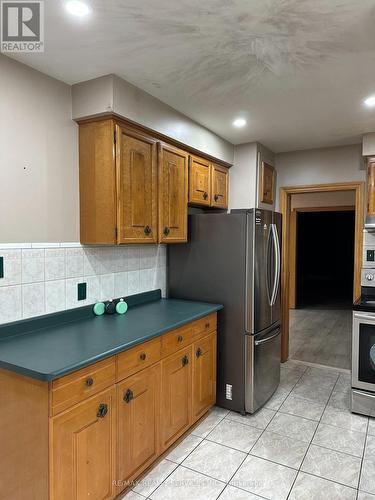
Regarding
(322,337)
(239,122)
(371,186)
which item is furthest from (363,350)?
(322,337)

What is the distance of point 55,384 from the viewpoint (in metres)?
1.41

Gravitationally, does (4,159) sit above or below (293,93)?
below

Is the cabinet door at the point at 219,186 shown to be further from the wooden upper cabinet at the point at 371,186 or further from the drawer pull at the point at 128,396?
the drawer pull at the point at 128,396

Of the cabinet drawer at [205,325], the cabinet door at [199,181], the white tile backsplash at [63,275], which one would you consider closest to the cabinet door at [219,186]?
the cabinet door at [199,181]

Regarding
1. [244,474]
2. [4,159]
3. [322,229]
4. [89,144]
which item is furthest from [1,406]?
[322,229]

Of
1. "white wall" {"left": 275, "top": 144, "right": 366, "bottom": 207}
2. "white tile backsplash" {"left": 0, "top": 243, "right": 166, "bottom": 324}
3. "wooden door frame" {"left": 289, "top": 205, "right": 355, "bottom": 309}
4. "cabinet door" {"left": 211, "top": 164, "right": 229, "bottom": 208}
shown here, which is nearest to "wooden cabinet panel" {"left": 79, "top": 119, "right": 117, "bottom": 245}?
"white tile backsplash" {"left": 0, "top": 243, "right": 166, "bottom": 324}

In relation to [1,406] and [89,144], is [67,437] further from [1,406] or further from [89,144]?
[89,144]

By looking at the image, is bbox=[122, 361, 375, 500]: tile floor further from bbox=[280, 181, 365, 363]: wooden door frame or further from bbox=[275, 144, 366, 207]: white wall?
bbox=[275, 144, 366, 207]: white wall

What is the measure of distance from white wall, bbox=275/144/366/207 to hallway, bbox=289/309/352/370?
6.71 ft

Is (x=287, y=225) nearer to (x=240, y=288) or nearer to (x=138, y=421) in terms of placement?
(x=240, y=288)

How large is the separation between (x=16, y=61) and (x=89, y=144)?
1.93 feet

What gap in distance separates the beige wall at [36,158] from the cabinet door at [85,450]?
101 centimetres

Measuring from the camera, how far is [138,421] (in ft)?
6.27

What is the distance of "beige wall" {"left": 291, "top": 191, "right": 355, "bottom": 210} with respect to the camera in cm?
631
